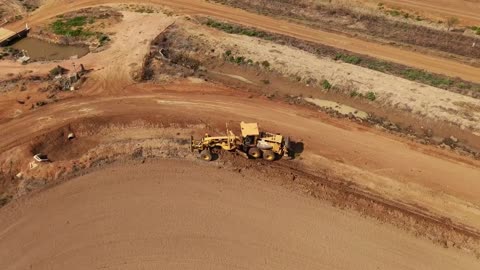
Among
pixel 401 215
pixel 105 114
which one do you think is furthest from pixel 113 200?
pixel 401 215

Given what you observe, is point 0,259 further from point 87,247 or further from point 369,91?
point 369,91

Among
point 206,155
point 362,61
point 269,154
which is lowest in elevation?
point 206,155

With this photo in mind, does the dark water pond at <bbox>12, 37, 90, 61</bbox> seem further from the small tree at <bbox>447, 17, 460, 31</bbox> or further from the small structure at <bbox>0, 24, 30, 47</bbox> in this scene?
the small tree at <bbox>447, 17, 460, 31</bbox>

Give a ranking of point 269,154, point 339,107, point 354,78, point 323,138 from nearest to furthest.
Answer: point 269,154
point 323,138
point 339,107
point 354,78

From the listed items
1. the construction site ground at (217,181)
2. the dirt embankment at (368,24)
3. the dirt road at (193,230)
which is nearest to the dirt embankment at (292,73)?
the construction site ground at (217,181)

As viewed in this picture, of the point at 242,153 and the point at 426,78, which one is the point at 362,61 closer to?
Answer: the point at 426,78

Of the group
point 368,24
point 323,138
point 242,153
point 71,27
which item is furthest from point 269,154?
point 71,27
